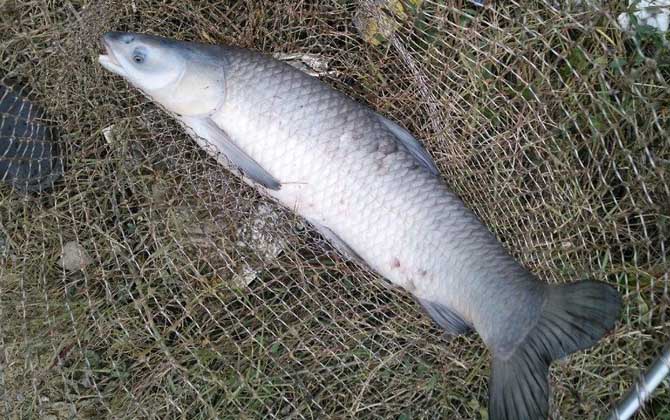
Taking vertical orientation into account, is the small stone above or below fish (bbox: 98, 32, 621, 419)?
below

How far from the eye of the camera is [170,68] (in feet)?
6.20

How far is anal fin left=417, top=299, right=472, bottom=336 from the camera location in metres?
1.72

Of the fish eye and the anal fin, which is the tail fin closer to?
the anal fin

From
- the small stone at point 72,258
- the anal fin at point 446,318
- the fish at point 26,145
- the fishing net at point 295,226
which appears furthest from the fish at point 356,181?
the small stone at point 72,258

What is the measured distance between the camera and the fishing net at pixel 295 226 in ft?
6.24

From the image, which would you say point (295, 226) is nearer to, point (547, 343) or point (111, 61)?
point (111, 61)

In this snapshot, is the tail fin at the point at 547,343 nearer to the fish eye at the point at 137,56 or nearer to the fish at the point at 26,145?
the fish eye at the point at 137,56

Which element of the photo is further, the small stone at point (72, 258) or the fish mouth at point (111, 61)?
the small stone at point (72, 258)

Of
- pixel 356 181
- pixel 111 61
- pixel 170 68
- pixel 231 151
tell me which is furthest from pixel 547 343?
pixel 111 61

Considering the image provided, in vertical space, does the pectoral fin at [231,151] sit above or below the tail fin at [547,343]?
below

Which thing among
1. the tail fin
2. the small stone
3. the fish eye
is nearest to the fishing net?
the small stone

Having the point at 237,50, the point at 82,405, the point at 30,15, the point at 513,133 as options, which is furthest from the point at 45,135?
the point at 513,133

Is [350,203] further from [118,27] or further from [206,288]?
[118,27]

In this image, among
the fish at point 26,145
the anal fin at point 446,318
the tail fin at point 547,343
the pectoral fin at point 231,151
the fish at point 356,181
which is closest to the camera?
the tail fin at point 547,343
